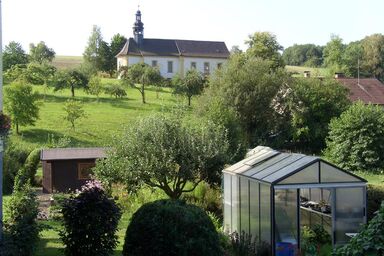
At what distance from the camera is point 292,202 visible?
14680 mm

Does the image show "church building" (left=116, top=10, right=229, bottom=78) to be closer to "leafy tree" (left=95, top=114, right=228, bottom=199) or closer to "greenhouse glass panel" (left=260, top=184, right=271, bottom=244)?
"leafy tree" (left=95, top=114, right=228, bottom=199)

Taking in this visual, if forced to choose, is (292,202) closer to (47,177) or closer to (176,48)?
(47,177)

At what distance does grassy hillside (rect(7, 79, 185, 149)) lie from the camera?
127 feet

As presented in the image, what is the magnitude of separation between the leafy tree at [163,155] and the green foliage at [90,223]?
687 centimetres

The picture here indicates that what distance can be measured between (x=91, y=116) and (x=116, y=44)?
123ft

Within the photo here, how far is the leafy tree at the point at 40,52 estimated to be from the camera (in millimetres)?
76250

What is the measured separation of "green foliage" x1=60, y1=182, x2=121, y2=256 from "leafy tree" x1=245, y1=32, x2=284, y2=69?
45.7 meters

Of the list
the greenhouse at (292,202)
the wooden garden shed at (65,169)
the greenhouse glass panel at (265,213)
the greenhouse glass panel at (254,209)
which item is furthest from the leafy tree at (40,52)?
the greenhouse glass panel at (265,213)

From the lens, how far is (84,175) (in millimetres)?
27938

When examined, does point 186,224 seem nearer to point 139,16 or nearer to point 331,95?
point 331,95

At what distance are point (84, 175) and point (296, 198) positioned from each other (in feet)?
51.1

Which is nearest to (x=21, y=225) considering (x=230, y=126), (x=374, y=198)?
(x=374, y=198)

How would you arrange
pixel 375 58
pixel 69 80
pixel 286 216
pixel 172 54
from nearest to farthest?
1. pixel 286 216
2. pixel 69 80
3. pixel 375 58
4. pixel 172 54

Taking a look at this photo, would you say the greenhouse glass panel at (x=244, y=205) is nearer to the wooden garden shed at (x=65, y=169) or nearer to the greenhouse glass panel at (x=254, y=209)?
the greenhouse glass panel at (x=254, y=209)
